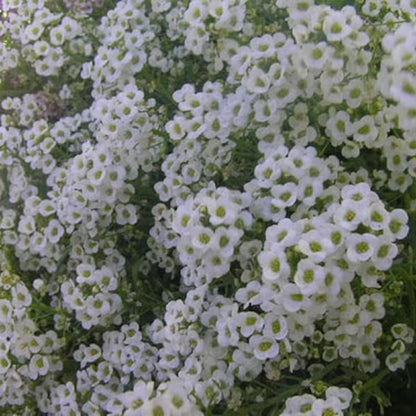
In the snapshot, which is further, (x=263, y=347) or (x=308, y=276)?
(x=263, y=347)

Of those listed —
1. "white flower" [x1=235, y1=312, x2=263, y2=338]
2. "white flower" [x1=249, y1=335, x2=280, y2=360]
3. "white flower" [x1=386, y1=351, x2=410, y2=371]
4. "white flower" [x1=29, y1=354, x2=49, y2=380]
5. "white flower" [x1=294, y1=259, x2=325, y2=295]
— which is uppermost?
"white flower" [x1=294, y1=259, x2=325, y2=295]

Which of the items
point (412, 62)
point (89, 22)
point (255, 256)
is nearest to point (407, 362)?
point (255, 256)

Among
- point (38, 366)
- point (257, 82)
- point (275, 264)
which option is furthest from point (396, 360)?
point (38, 366)

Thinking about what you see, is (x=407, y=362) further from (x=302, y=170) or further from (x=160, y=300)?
(x=160, y=300)

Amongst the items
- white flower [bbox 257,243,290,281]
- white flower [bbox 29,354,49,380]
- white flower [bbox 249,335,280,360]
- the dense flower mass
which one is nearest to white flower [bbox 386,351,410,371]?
the dense flower mass

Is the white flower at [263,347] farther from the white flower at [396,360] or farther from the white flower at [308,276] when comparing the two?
the white flower at [396,360]

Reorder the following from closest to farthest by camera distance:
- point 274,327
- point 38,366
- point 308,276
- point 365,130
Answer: point 308,276 → point 274,327 → point 365,130 → point 38,366

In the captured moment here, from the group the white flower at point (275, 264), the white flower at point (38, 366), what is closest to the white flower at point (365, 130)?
the white flower at point (275, 264)

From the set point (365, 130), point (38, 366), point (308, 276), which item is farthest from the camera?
point (38, 366)

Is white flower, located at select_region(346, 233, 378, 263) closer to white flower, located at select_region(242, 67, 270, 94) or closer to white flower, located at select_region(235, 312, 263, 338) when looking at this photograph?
white flower, located at select_region(235, 312, 263, 338)

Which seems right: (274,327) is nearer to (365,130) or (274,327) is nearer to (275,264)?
(275,264)
